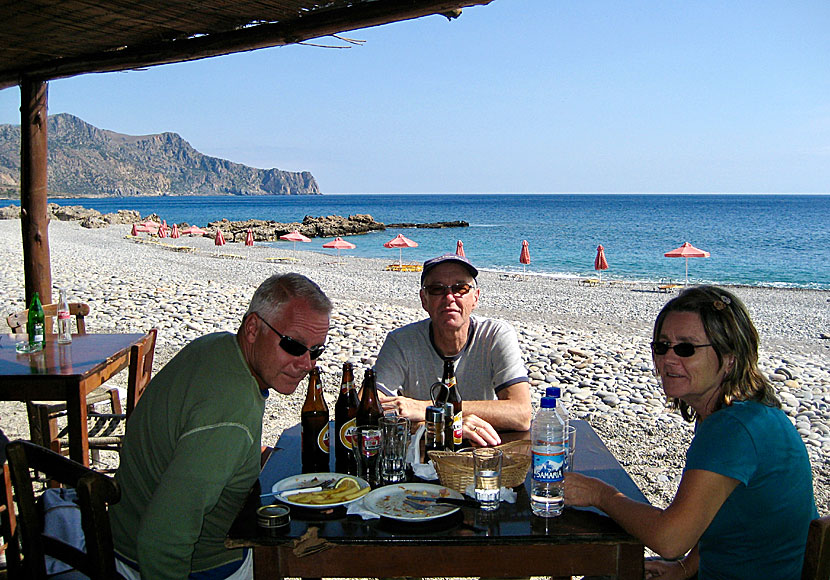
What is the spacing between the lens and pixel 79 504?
1.95 metres

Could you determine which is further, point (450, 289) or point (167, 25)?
point (167, 25)

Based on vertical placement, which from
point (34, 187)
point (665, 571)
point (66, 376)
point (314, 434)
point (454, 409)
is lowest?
point (665, 571)

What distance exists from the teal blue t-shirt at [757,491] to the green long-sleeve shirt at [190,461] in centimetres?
136

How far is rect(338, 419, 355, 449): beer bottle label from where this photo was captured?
2619mm

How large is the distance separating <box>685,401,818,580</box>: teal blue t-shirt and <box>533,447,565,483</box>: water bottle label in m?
0.37

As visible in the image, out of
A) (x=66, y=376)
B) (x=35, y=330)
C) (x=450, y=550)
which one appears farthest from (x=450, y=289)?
(x=35, y=330)

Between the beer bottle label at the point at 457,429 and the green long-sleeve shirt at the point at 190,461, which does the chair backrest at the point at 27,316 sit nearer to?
the green long-sleeve shirt at the point at 190,461

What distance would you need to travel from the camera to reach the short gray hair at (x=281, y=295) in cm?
239

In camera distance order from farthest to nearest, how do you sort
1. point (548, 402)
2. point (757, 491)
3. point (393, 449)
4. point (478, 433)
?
point (478, 433)
point (393, 449)
point (548, 402)
point (757, 491)

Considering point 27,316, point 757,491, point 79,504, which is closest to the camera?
point 79,504

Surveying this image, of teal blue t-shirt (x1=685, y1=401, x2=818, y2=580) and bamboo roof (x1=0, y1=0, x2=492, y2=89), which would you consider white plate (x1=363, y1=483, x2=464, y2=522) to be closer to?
teal blue t-shirt (x1=685, y1=401, x2=818, y2=580)

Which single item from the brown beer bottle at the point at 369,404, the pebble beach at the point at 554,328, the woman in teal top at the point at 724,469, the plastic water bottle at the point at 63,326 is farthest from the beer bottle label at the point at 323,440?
the plastic water bottle at the point at 63,326

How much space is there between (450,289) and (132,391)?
2.34m

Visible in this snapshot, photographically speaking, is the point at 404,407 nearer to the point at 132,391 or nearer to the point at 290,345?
the point at 290,345
